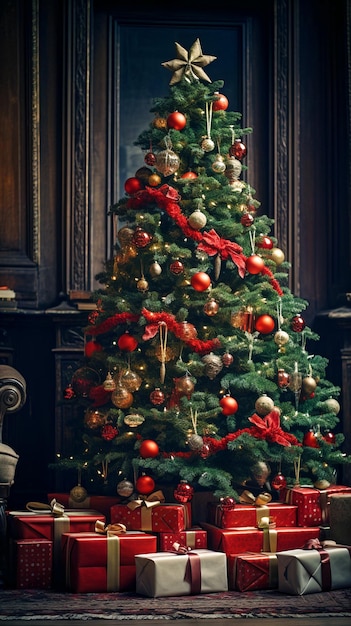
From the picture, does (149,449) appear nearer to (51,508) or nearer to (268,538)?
(51,508)

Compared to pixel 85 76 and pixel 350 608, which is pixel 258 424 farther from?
pixel 85 76

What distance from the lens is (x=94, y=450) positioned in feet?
16.8

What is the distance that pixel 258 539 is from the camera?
4.74 meters

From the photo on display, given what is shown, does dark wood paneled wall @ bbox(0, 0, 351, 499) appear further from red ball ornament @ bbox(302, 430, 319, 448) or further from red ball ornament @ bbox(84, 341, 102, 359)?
red ball ornament @ bbox(302, 430, 319, 448)

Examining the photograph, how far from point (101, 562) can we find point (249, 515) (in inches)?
27.1

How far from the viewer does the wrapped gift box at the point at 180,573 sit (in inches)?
172

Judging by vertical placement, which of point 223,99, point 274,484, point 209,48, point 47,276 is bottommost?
point 274,484

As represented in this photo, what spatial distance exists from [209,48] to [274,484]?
8.88 feet

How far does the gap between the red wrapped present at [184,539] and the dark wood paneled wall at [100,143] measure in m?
1.69

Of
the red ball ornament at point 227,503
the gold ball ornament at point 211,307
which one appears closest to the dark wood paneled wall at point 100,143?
the gold ball ornament at point 211,307

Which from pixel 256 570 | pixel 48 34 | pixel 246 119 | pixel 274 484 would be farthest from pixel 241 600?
pixel 48 34

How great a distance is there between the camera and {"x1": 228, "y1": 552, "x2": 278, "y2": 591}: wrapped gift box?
179 inches

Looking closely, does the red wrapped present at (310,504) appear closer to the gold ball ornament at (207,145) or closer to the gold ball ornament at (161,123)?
the gold ball ornament at (207,145)

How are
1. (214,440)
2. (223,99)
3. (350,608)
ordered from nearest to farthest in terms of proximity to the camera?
(350,608), (214,440), (223,99)
